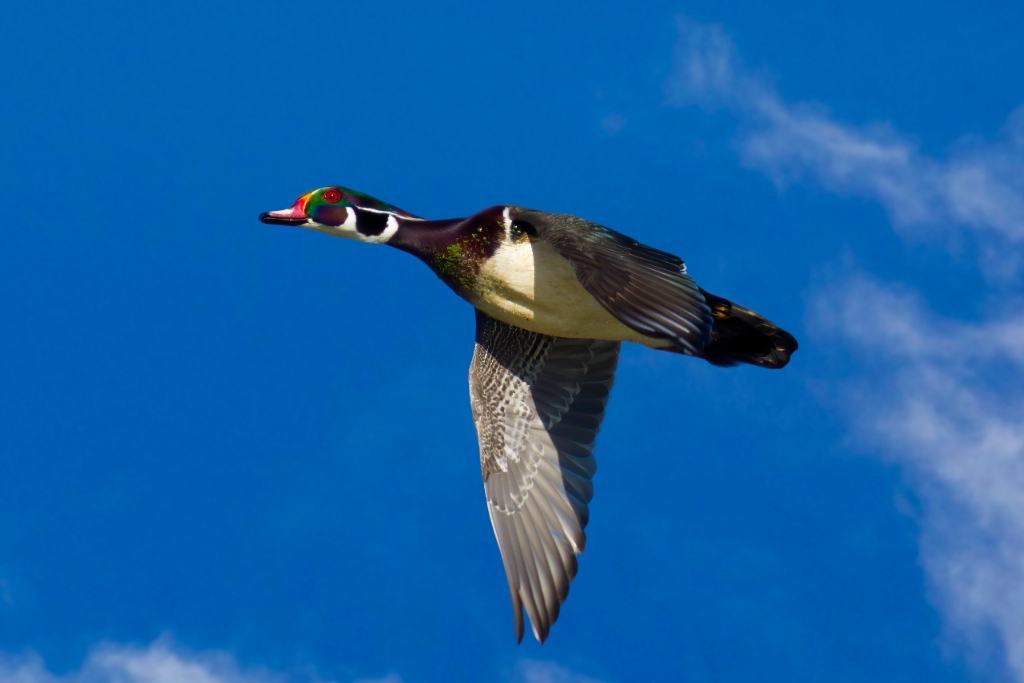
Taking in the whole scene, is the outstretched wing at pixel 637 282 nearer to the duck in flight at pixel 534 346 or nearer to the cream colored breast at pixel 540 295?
the duck in flight at pixel 534 346

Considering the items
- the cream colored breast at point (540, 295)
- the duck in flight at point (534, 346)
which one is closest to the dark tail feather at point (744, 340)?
the duck in flight at point (534, 346)

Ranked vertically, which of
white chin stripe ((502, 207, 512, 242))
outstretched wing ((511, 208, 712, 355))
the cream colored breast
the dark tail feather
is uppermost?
the dark tail feather

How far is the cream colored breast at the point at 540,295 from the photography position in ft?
29.1

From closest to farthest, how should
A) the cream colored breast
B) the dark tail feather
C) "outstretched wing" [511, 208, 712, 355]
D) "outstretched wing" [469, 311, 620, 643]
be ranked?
1. "outstretched wing" [511, 208, 712, 355]
2. the cream colored breast
3. the dark tail feather
4. "outstretched wing" [469, 311, 620, 643]

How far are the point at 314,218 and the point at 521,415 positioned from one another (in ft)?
6.85

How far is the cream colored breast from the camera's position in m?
8.87

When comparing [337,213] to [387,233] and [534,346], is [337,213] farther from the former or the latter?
[534,346]

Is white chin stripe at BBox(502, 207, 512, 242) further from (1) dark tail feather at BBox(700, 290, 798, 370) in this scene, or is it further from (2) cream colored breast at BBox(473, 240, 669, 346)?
(1) dark tail feather at BBox(700, 290, 798, 370)

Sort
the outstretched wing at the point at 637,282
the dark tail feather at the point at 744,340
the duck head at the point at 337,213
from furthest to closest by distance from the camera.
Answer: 1. the duck head at the point at 337,213
2. the dark tail feather at the point at 744,340
3. the outstretched wing at the point at 637,282

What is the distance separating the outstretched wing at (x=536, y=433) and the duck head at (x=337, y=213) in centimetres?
110

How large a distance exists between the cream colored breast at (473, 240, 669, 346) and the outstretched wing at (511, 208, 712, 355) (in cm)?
56

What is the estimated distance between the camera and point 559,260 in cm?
880

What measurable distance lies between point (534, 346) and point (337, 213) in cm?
174

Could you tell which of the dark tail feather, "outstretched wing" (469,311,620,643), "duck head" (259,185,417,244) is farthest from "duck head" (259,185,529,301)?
the dark tail feather
